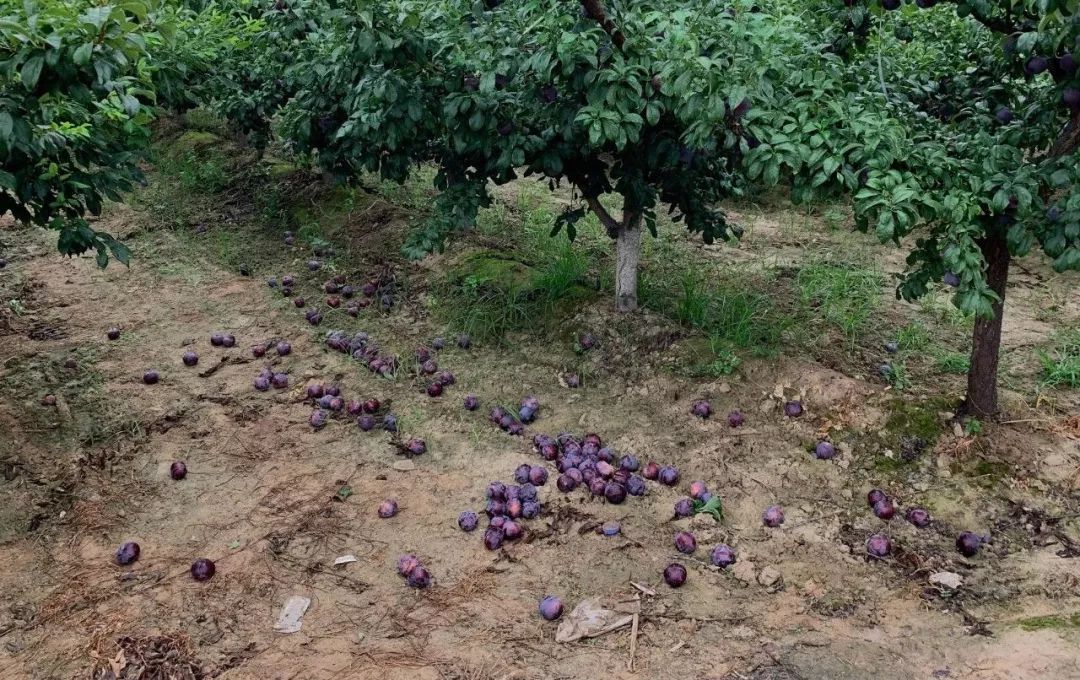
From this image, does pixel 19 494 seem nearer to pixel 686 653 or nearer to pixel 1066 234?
pixel 686 653

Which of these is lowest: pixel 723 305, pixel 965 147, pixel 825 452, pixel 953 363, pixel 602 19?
pixel 825 452

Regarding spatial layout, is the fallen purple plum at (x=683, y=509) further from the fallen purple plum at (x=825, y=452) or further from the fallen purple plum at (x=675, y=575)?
the fallen purple plum at (x=825, y=452)

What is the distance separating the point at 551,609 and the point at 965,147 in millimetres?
2338

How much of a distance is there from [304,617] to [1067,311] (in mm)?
4836

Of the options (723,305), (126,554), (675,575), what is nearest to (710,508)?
(675,575)

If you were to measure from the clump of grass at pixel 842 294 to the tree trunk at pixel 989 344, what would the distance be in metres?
0.86

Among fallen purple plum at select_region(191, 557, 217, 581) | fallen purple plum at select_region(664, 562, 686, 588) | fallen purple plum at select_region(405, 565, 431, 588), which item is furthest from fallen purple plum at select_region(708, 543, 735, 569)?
fallen purple plum at select_region(191, 557, 217, 581)

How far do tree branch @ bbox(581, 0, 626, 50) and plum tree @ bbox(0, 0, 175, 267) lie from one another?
5.03ft

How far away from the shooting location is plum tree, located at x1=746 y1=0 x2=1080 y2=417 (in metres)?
2.86

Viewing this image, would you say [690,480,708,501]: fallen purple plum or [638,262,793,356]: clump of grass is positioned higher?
[638,262,793,356]: clump of grass

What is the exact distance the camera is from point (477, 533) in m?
3.37

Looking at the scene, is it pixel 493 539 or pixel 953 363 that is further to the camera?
pixel 953 363

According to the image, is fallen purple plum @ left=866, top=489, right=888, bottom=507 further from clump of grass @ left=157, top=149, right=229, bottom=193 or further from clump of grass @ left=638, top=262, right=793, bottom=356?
clump of grass @ left=157, top=149, right=229, bottom=193

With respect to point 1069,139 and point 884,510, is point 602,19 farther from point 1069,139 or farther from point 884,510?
point 884,510
